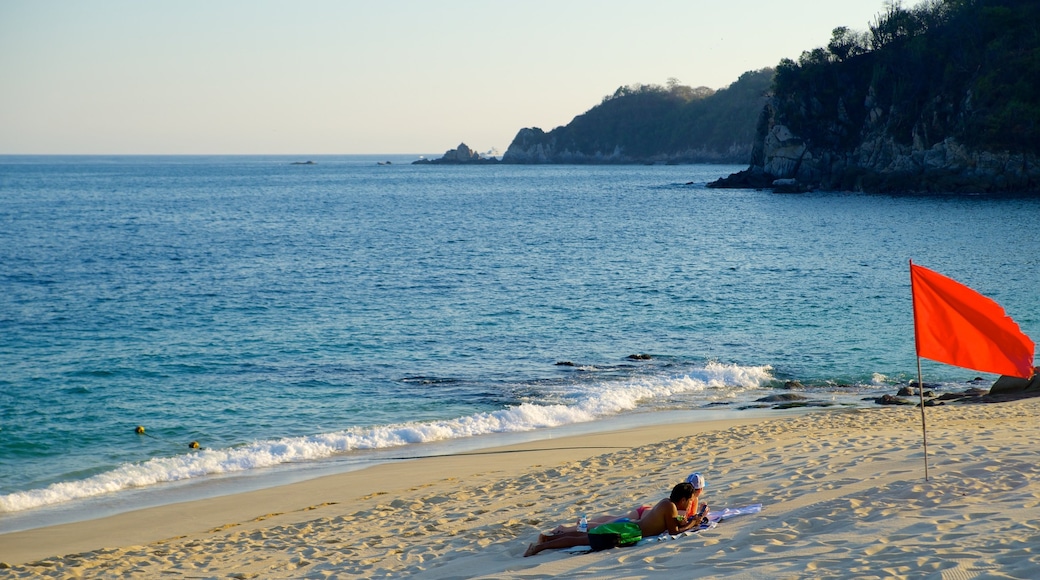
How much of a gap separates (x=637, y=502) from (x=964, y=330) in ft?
13.0

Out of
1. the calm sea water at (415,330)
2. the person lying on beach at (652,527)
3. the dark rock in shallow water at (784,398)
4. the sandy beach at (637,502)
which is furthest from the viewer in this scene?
the dark rock in shallow water at (784,398)

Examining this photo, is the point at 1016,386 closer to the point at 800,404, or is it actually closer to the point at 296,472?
the point at 800,404

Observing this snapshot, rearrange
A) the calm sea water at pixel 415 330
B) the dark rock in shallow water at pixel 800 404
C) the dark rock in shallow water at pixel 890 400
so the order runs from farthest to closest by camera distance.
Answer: the dark rock in shallow water at pixel 800 404
the dark rock in shallow water at pixel 890 400
the calm sea water at pixel 415 330

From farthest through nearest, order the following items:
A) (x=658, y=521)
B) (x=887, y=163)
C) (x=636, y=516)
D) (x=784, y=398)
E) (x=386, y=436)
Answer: (x=887, y=163) → (x=784, y=398) → (x=386, y=436) → (x=636, y=516) → (x=658, y=521)

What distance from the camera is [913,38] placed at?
95562 mm

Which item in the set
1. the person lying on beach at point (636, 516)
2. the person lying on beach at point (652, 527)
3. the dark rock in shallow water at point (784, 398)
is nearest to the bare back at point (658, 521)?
the person lying on beach at point (652, 527)

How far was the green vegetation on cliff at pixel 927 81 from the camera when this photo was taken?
253ft

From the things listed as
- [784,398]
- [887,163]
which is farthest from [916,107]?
[784,398]

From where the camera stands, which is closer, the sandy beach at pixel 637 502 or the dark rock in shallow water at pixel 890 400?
the sandy beach at pixel 637 502

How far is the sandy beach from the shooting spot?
7023 mm

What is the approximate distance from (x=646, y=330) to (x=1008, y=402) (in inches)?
475

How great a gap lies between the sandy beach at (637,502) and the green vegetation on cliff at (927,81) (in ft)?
246

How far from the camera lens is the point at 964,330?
8.17m

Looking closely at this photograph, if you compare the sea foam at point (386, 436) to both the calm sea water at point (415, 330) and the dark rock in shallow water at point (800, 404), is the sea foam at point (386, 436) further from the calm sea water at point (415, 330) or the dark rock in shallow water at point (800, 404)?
the dark rock in shallow water at point (800, 404)
